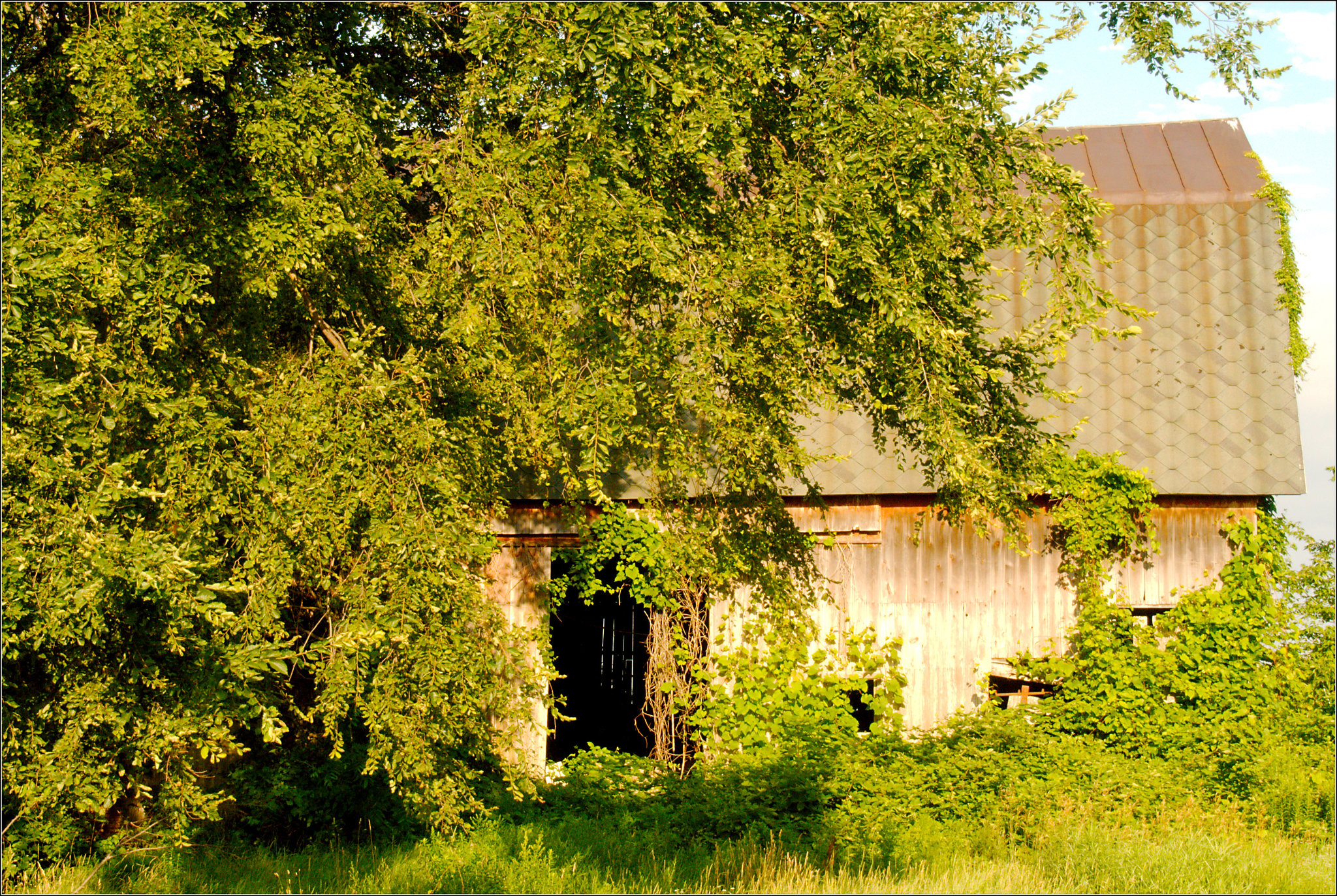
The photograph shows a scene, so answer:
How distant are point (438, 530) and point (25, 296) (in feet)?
7.19

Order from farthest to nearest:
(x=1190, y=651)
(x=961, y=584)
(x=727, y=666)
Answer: (x=961, y=584), (x=727, y=666), (x=1190, y=651)

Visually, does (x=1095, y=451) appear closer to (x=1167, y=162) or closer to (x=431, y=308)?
(x=1167, y=162)

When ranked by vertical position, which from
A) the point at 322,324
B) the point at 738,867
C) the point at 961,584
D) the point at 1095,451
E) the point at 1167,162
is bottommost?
the point at 738,867

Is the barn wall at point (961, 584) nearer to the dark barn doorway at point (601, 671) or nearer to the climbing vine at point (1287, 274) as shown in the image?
the climbing vine at point (1287, 274)

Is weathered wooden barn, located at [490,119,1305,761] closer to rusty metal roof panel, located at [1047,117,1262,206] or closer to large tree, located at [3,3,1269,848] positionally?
rusty metal roof panel, located at [1047,117,1262,206]

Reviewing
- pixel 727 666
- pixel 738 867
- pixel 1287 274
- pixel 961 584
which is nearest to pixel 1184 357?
pixel 1287 274

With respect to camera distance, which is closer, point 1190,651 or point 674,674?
point 1190,651

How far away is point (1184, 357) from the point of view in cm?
1061

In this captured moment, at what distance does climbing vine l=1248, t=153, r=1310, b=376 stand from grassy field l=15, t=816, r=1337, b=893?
4.80 meters

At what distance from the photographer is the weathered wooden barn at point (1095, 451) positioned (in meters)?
9.64

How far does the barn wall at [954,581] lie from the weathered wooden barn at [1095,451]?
1 cm

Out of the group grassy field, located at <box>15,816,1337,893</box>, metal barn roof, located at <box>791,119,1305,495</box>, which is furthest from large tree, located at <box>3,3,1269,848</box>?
metal barn roof, located at <box>791,119,1305,495</box>

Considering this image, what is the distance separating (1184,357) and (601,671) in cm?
743

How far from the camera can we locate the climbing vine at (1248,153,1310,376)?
10.4 metres
